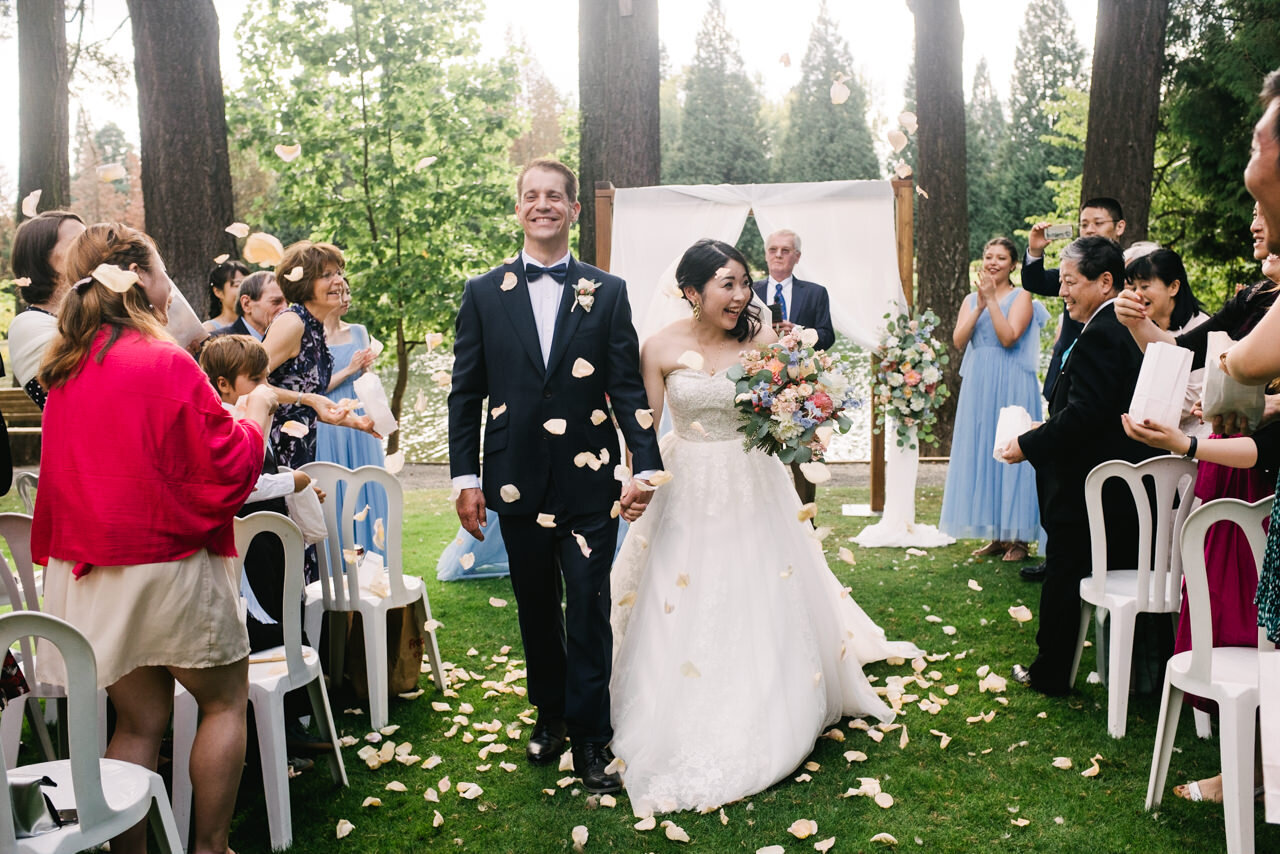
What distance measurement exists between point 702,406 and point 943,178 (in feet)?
27.2

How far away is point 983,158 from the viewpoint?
3431 cm

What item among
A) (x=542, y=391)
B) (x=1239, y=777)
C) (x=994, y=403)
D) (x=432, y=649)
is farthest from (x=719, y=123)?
(x=1239, y=777)

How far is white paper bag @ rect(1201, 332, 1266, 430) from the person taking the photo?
2812 mm

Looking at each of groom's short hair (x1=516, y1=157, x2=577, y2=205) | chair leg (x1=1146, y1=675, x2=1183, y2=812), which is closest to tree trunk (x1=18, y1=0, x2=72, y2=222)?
groom's short hair (x1=516, y1=157, x2=577, y2=205)

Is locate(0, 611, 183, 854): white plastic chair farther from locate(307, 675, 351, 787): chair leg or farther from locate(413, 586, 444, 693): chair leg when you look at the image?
locate(413, 586, 444, 693): chair leg

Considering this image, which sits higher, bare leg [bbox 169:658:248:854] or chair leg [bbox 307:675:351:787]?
bare leg [bbox 169:658:248:854]

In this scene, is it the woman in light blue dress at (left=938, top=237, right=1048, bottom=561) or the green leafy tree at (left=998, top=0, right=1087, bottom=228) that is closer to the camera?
the woman in light blue dress at (left=938, top=237, right=1048, bottom=561)

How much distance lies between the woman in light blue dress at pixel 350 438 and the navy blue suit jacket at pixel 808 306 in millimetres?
2754

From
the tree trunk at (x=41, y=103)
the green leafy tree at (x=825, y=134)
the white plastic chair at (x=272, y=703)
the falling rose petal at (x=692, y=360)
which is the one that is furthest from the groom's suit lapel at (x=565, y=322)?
the green leafy tree at (x=825, y=134)

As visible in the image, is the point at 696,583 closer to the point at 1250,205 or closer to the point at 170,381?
the point at 170,381

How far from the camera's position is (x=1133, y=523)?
3879 millimetres

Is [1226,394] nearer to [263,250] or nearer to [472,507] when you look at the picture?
[472,507]

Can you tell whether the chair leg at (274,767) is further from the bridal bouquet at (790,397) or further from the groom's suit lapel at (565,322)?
the bridal bouquet at (790,397)

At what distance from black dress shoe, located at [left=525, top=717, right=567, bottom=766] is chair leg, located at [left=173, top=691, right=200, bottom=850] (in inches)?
46.5
